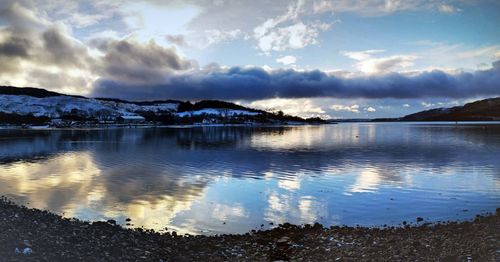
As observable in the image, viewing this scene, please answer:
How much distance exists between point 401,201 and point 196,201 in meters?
13.7

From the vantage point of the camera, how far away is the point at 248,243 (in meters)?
16.3

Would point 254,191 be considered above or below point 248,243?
below

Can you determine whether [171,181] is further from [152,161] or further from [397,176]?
[397,176]

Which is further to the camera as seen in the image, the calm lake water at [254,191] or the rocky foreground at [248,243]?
the calm lake water at [254,191]

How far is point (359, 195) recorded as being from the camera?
2744 centimetres

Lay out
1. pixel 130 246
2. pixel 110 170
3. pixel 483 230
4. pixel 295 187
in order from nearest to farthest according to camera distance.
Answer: pixel 130 246 → pixel 483 230 → pixel 295 187 → pixel 110 170

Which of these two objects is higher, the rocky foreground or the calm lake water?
the rocky foreground

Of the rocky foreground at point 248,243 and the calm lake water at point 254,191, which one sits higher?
the rocky foreground at point 248,243

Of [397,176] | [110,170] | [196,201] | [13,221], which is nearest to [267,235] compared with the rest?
[196,201]

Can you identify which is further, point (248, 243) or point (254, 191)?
point (254, 191)

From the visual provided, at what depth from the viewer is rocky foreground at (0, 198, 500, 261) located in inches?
508

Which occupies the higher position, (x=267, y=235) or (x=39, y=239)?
(x=39, y=239)

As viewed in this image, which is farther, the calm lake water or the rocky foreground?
the calm lake water

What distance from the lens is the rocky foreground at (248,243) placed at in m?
12.9
